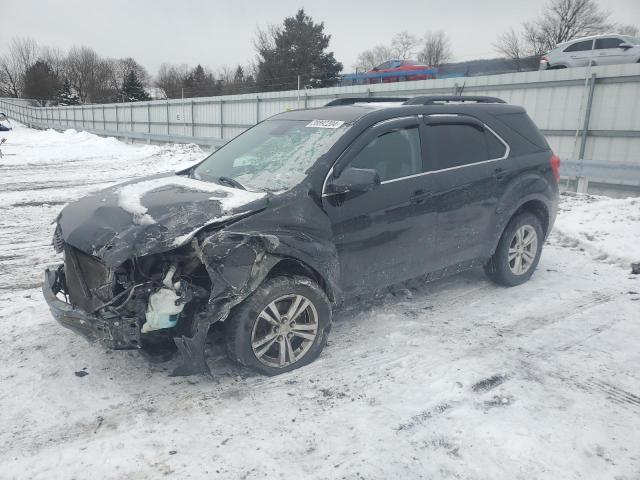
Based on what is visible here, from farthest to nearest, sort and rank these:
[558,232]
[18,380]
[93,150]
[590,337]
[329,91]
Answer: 1. [93,150]
2. [329,91]
3. [558,232]
4. [590,337]
5. [18,380]

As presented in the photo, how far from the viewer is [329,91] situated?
16984 mm

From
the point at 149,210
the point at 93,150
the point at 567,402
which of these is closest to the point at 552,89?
the point at 567,402

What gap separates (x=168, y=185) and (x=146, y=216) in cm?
81

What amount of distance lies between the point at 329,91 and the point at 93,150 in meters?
13.1

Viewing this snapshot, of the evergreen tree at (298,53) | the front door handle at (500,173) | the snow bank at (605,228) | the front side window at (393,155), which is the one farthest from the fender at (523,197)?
the evergreen tree at (298,53)

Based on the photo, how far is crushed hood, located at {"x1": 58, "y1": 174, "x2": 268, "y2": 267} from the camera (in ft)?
9.55

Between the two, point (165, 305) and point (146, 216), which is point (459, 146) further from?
point (165, 305)

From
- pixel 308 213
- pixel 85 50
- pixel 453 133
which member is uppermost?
Result: pixel 85 50

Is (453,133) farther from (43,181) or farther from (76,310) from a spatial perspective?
(43,181)

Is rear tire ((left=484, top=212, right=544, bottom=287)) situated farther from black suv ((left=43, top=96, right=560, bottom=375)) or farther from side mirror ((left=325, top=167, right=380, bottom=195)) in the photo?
side mirror ((left=325, top=167, right=380, bottom=195))

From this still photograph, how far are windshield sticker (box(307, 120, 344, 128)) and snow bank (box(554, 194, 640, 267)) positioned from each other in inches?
163

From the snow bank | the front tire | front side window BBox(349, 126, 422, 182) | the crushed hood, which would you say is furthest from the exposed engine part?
the snow bank

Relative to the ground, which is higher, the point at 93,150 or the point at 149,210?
the point at 149,210

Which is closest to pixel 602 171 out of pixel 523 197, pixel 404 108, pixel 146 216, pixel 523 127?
pixel 523 127
